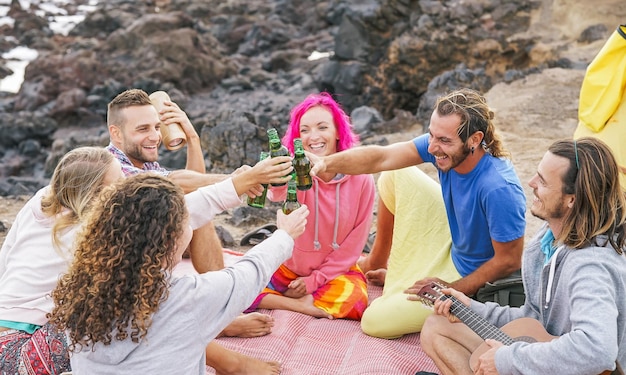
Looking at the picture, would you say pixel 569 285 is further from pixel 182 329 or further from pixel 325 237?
pixel 325 237

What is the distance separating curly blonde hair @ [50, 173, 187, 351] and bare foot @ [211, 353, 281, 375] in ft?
3.79

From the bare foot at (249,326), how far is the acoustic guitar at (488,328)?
1.12m

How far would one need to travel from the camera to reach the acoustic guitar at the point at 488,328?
3.29 m

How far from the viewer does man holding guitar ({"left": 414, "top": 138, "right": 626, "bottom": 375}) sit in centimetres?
291

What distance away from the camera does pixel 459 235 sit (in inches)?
180

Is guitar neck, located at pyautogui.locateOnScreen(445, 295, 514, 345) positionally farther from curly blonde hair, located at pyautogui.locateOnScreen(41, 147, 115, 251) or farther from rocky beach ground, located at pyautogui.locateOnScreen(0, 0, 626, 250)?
rocky beach ground, located at pyautogui.locateOnScreen(0, 0, 626, 250)

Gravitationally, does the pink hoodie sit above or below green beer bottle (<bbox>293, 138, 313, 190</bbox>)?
below

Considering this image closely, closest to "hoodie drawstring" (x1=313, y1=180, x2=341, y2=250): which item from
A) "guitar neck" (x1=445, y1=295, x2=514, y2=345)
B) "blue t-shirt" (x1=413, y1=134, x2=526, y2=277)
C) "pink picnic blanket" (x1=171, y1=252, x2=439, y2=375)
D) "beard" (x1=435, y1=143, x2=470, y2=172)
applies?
"pink picnic blanket" (x1=171, y1=252, x2=439, y2=375)

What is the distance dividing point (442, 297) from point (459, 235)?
867 millimetres

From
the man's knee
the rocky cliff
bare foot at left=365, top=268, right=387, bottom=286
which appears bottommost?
the rocky cliff

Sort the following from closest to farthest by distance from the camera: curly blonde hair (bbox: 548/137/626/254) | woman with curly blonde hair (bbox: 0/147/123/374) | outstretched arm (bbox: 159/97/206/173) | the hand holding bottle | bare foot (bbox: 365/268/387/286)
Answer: curly blonde hair (bbox: 548/137/626/254), woman with curly blonde hair (bbox: 0/147/123/374), the hand holding bottle, outstretched arm (bbox: 159/97/206/173), bare foot (bbox: 365/268/387/286)

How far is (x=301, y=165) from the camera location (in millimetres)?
4484

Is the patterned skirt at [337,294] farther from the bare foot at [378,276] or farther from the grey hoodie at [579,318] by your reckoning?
the grey hoodie at [579,318]

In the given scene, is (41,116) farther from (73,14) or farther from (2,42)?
(73,14)
